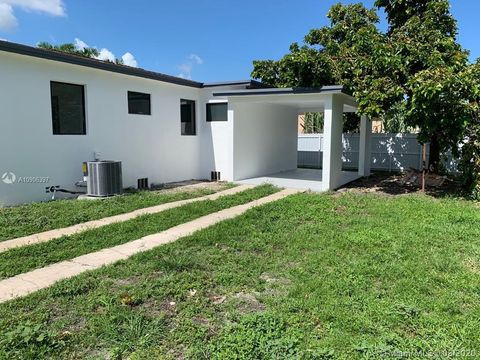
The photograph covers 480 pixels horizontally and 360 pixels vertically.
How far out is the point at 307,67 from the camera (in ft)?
36.9

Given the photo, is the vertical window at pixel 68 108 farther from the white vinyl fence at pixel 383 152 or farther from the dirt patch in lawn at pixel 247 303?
the white vinyl fence at pixel 383 152

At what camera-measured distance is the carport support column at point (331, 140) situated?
32.1 feet

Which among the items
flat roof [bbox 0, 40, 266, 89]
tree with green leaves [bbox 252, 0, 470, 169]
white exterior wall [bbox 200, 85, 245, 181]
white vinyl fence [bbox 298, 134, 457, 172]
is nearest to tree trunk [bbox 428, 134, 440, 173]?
tree with green leaves [bbox 252, 0, 470, 169]

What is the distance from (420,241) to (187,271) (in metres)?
3.51

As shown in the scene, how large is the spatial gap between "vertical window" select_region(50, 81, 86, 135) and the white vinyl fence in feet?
37.5

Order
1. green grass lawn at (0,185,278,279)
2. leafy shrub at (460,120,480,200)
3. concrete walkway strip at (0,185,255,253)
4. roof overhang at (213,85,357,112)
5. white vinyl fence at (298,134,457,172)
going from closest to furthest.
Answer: green grass lawn at (0,185,278,279)
concrete walkway strip at (0,185,255,253)
leafy shrub at (460,120,480,200)
roof overhang at (213,85,357,112)
white vinyl fence at (298,134,457,172)

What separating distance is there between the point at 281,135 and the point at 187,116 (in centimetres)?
408

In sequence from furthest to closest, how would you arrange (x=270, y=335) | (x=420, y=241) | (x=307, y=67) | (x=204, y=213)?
(x=307, y=67) → (x=204, y=213) → (x=420, y=241) → (x=270, y=335)

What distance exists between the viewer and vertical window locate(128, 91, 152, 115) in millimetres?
10086

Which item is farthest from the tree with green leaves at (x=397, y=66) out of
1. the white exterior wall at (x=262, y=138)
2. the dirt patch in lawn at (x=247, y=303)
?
the dirt patch in lawn at (x=247, y=303)

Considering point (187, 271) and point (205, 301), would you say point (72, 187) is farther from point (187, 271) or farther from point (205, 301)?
point (205, 301)

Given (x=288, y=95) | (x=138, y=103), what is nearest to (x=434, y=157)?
(x=288, y=95)

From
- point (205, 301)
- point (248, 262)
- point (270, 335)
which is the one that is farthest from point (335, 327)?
point (248, 262)

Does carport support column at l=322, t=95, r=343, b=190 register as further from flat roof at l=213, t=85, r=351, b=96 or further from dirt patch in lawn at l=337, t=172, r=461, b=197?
dirt patch in lawn at l=337, t=172, r=461, b=197
